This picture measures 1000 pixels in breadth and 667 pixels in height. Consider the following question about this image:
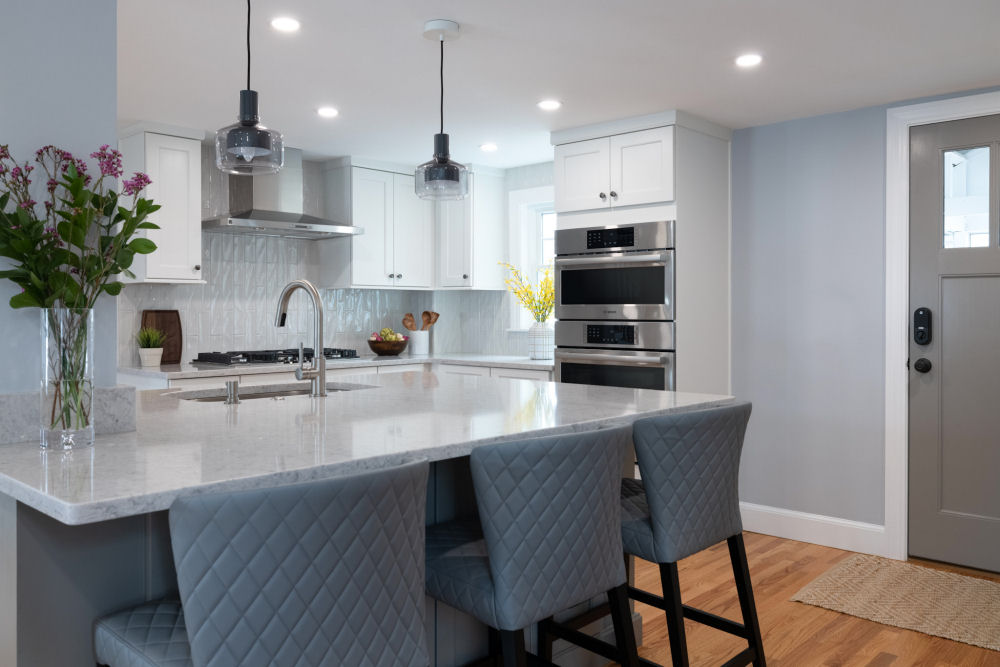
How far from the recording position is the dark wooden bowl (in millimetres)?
5406

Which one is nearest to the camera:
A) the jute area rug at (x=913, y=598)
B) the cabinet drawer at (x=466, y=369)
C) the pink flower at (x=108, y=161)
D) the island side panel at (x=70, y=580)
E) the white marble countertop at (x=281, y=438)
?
the white marble countertop at (x=281, y=438)

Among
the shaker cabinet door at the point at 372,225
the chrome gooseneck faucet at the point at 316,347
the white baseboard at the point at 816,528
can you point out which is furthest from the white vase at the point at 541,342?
the chrome gooseneck faucet at the point at 316,347

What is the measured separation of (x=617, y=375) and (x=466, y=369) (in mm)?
1246

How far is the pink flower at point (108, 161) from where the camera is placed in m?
1.67

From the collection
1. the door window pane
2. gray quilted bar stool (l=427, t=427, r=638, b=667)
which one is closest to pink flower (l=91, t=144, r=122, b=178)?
gray quilted bar stool (l=427, t=427, r=638, b=667)

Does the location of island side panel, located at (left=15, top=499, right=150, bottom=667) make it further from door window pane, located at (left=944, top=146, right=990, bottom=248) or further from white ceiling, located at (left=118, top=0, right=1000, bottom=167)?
door window pane, located at (left=944, top=146, right=990, bottom=248)

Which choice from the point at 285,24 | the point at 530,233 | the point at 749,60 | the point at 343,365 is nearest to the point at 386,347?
the point at 343,365

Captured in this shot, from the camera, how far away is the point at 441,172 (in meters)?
2.83

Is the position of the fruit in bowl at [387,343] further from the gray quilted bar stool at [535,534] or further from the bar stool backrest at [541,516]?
the bar stool backrest at [541,516]

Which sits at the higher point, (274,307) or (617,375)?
(274,307)

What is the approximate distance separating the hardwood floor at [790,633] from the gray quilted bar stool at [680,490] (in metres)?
0.83

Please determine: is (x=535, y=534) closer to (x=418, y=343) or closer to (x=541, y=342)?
(x=541, y=342)

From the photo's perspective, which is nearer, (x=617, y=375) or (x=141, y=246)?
(x=141, y=246)

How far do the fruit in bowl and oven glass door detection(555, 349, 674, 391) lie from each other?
→ 1.44 meters
